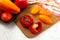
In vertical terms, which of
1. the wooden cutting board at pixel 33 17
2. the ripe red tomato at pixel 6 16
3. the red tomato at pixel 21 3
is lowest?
the wooden cutting board at pixel 33 17

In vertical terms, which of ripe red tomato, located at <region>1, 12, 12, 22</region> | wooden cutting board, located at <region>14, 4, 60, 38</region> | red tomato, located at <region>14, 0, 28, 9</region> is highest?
red tomato, located at <region>14, 0, 28, 9</region>

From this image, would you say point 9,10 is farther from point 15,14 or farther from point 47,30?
point 47,30

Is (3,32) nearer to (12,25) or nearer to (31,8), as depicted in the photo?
(12,25)

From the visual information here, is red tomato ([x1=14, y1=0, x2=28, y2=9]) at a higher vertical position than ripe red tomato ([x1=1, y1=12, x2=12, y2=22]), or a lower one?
higher

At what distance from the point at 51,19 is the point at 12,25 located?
8.7 inches

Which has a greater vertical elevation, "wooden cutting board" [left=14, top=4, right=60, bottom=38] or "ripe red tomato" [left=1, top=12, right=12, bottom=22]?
"ripe red tomato" [left=1, top=12, right=12, bottom=22]

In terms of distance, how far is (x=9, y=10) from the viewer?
88 cm

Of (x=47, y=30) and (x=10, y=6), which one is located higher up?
(x=10, y=6)

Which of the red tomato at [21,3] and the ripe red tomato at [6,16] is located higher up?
the red tomato at [21,3]

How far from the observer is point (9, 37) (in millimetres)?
844

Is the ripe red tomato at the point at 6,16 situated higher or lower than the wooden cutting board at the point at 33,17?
higher

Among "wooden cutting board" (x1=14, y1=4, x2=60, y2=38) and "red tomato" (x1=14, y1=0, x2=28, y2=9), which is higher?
"red tomato" (x1=14, y1=0, x2=28, y2=9)

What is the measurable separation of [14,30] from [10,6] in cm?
13

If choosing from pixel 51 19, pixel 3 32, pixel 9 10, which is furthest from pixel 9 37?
pixel 51 19
